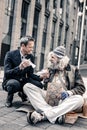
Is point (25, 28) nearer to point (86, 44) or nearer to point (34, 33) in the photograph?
point (34, 33)

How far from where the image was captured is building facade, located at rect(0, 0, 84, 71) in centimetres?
2559

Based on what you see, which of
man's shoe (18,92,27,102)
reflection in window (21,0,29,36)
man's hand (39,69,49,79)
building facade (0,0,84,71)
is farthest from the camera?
reflection in window (21,0,29,36)

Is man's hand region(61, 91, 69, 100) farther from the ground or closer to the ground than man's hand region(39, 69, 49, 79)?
closer to the ground

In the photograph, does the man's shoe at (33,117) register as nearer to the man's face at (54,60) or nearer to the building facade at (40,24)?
the man's face at (54,60)

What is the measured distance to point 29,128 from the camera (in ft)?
18.4

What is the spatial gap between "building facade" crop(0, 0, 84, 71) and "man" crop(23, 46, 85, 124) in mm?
17685

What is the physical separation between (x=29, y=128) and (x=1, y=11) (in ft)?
62.4

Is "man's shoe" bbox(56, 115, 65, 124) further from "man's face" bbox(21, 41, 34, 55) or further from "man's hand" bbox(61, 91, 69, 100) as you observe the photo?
"man's face" bbox(21, 41, 34, 55)

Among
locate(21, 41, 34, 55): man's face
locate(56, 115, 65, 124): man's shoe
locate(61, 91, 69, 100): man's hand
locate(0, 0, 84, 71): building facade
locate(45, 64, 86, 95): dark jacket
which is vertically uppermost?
locate(0, 0, 84, 71): building facade

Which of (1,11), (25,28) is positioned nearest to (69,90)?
(1,11)

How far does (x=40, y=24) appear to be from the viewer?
32.1m

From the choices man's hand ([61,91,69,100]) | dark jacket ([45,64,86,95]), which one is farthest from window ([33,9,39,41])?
man's hand ([61,91,69,100])

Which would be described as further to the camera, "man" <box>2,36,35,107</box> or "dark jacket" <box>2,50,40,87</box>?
"dark jacket" <box>2,50,40,87</box>

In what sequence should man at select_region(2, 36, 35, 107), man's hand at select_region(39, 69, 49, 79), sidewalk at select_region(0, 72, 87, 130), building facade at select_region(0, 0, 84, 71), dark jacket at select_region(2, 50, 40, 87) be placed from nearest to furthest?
sidewalk at select_region(0, 72, 87, 130) < man's hand at select_region(39, 69, 49, 79) < man at select_region(2, 36, 35, 107) < dark jacket at select_region(2, 50, 40, 87) < building facade at select_region(0, 0, 84, 71)
